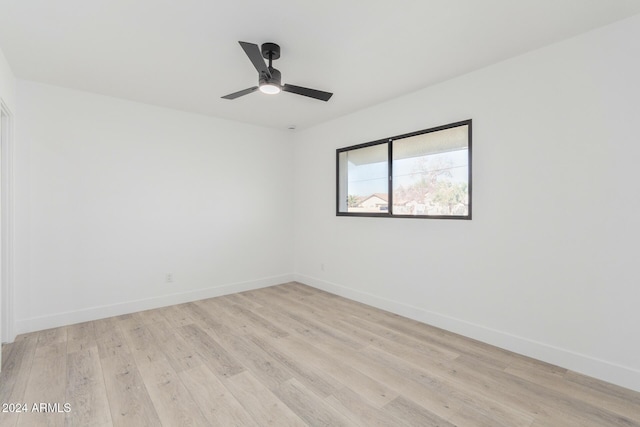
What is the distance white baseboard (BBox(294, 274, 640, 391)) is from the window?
3.61ft

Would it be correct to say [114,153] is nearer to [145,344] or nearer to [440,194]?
[145,344]

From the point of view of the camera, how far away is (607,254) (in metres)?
2.28

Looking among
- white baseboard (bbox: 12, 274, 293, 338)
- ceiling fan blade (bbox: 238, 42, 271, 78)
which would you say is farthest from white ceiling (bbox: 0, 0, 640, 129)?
white baseboard (bbox: 12, 274, 293, 338)

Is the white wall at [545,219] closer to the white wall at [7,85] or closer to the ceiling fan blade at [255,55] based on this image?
the ceiling fan blade at [255,55]

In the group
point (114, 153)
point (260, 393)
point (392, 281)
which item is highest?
point (114, 153)

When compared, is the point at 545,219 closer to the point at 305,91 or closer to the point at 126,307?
the point at 305,91

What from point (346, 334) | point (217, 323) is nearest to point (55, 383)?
point (217, 323)

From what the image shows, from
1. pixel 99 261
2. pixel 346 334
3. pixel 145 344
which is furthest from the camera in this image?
pixel 99 261

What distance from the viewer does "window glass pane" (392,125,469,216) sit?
316 cm

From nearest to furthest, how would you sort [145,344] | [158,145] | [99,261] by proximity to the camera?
[145,344], [99,261], [158,145]

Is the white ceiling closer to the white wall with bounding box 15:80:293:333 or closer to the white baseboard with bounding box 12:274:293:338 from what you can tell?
the white wall with bounding box 15:80:293:333

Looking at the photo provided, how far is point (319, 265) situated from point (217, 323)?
1.92 m

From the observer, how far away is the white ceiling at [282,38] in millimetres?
2051

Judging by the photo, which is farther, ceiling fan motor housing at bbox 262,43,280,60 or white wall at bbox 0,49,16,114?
white wall at bbox 0,49,16,114
